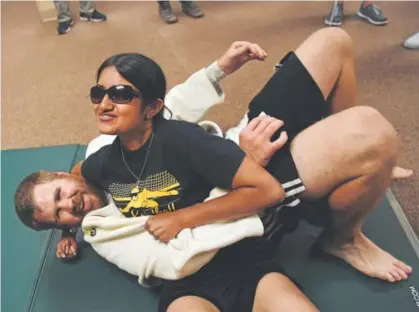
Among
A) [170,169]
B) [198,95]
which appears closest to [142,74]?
[170,169]

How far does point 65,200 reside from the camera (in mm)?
1290

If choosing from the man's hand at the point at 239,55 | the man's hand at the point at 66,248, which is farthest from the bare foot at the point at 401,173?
the man's hand at the point at 66,248

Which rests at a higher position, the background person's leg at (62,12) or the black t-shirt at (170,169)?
the black t-shirt at (170,169)

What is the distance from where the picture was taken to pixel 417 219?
1.57m

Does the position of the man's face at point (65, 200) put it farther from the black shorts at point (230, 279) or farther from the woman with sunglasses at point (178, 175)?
the black shorts at point (230, 279)

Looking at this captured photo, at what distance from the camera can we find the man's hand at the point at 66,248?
55.9 inches

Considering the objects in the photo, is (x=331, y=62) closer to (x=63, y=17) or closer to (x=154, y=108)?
(x=154, y=108)

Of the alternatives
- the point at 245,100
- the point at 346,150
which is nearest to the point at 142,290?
the point at 346,150

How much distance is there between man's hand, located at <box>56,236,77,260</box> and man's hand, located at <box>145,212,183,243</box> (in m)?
0.33

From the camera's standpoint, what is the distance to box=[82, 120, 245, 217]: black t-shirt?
3.69 ft

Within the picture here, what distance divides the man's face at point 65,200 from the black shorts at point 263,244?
28cm

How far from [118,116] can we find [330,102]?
584 millimetres

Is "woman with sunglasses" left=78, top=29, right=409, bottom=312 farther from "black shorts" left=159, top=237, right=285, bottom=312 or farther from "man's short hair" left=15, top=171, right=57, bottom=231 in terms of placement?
"man's short hair" left=15, top=171, right=57, bottom=231

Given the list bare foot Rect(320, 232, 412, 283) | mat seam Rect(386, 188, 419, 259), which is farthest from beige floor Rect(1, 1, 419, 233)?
bare foot Rect(320, 232, 412, 283)
